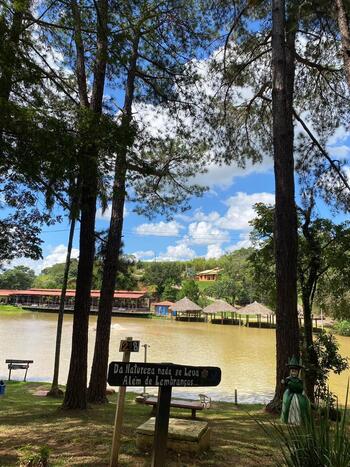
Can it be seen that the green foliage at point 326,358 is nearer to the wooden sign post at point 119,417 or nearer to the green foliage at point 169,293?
the wooden sign post at point 119,417

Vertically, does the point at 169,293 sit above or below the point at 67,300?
above

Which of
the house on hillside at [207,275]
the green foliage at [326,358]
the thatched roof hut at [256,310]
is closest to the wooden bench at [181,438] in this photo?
the green foliage at [326,358]

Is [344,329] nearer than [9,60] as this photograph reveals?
No

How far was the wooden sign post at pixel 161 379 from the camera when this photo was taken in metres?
2.36

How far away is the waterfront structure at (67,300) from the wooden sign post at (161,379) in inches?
1753

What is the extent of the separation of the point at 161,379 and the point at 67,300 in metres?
48.6

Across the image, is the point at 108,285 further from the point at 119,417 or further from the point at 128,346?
the point at 119,417

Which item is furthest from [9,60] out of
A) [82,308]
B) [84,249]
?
[82,308]

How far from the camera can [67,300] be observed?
48781mm

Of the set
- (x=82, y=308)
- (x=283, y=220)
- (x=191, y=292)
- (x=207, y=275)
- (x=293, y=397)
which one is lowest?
(x=293, y=397)

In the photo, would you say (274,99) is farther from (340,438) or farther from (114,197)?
(340,438)

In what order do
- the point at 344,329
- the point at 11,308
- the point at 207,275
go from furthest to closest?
1. the point at 207,275
2. the point at 11,308
3. the point at 344,329

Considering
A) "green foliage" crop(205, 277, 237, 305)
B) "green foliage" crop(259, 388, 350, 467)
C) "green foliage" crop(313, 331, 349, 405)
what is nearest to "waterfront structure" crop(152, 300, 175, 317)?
"green foliage" crop(205, 277, 237, 305)

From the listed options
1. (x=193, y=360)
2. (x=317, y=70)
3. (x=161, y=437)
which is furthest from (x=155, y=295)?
(x=161, y=437)
